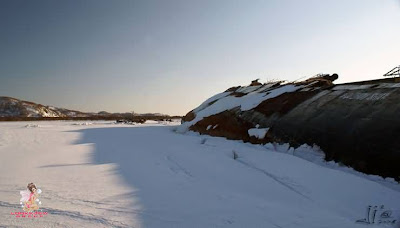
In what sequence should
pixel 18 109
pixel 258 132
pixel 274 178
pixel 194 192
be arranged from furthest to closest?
pixel 18 109, pixel 258 132, pixel 274 178, pixel 194 192

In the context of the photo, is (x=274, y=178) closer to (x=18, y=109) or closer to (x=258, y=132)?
(x=258, y=132)

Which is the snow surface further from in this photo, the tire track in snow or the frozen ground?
the tire track in snow

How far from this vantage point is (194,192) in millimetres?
2977

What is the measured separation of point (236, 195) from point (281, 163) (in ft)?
4.35

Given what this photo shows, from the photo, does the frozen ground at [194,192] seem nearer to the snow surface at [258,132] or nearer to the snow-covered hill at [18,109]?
the snow surface at [258,132]

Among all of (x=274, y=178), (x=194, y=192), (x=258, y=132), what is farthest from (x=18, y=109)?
(x=274, y=178)

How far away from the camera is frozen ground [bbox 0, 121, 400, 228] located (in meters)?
2.25

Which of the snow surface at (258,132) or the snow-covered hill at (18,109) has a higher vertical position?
the snow-covered hill at (18,109)

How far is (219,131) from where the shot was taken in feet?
24.8

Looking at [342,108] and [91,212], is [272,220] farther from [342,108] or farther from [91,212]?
[342,108]

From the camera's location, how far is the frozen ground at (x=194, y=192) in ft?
7.38

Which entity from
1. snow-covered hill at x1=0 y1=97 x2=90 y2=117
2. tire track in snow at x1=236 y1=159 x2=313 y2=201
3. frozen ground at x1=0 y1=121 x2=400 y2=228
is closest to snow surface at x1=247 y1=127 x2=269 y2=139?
frozen ground at x1=0 y1=121 x2=400 y2=228

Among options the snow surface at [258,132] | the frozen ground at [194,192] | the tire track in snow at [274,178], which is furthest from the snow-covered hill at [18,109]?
the tire track in snow at [274,178]

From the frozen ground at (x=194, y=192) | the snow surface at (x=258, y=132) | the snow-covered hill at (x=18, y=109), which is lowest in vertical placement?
the frozen ground at (x=194, y=192)
